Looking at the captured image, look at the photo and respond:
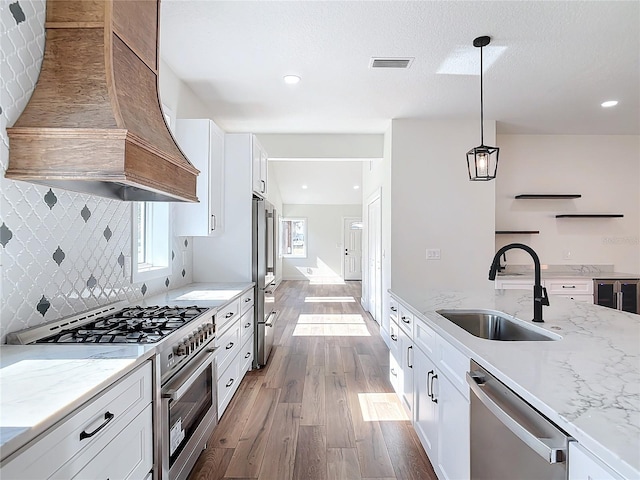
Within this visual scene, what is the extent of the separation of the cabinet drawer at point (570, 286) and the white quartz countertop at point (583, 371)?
8.34 ft

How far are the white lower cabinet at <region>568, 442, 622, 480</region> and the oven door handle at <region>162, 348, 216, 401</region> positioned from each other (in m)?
1.41

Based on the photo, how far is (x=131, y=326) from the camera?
1.72 m

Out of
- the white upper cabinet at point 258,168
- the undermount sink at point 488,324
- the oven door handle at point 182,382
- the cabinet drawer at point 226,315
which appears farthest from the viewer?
the white upper cabinet at point 258,168

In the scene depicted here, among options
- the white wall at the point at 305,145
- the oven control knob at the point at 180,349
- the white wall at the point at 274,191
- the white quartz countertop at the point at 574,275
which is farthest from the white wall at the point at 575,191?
the white wall at the point at 274,191

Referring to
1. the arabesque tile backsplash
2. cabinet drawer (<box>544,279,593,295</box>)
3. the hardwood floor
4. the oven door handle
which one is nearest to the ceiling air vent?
the arabesque tile backsplash

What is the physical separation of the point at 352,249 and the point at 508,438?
10085 millimetres

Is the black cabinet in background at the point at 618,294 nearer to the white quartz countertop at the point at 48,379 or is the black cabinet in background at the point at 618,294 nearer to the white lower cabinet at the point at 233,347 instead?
the white lower cabinet at the point at 233,347

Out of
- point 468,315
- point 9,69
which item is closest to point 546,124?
point 468,315

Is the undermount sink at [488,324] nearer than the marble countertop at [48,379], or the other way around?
the marble countertop at [48,379]

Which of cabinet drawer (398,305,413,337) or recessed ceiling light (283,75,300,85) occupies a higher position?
recessed ceiling light (283,75,300,85)

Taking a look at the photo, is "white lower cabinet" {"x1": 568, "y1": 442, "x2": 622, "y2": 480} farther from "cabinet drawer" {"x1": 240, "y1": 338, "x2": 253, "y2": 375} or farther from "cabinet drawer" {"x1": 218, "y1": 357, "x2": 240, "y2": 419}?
"cabinet drawer" {"x1": 240, "y1": 338, "x2": 253, "y2": 375}

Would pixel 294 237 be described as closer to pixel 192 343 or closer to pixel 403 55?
pixel 403 55

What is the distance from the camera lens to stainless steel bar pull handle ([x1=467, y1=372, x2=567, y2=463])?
33.7 inches

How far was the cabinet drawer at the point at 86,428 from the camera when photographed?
837 mm
